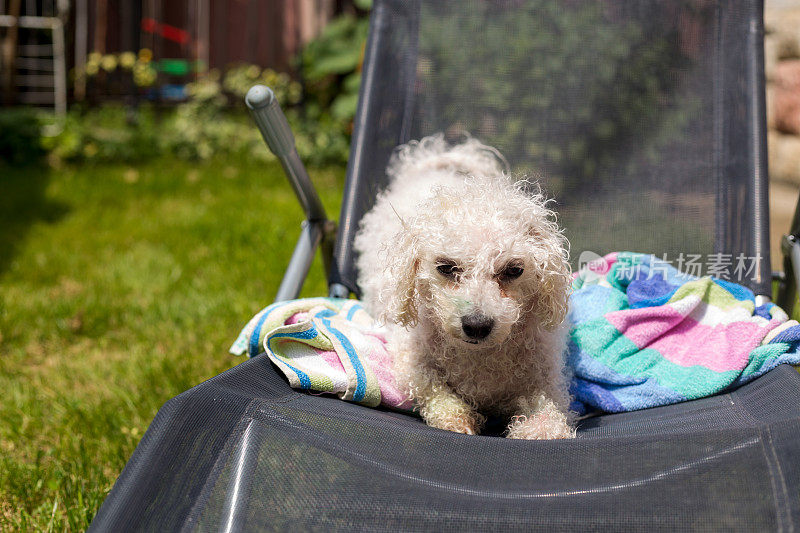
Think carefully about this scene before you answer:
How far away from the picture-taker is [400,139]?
8.86ft

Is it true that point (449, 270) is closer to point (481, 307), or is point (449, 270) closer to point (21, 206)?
point (481, 307)

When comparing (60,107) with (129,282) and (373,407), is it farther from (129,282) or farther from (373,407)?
(373,407)

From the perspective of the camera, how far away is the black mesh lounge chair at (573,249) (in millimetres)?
1373

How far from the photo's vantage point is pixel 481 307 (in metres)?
1.70

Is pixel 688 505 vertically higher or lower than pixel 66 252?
higher

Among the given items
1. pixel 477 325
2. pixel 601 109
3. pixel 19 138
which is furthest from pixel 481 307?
pixel 19 138

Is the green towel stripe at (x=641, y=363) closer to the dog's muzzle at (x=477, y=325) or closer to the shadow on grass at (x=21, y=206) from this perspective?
the dog's muzzle at (x=477, y=325)

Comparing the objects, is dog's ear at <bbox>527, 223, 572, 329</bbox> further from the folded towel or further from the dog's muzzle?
the folded towel

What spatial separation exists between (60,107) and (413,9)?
5456mm

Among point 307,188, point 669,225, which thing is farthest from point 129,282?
point 669,225

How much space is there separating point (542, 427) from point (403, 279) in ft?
1.60

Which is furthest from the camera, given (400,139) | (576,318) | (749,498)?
(400,139)

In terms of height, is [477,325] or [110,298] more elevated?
[477,325]

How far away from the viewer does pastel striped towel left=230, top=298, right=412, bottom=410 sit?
1.87 metres
